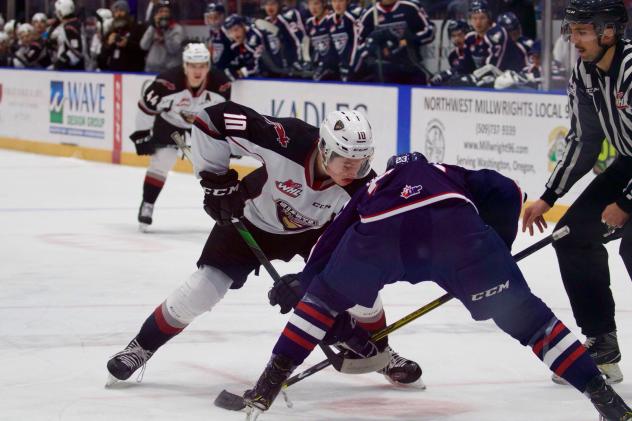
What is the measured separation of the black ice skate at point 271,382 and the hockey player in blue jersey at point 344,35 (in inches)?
247

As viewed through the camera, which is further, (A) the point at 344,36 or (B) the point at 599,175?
(A) the point at 344,36

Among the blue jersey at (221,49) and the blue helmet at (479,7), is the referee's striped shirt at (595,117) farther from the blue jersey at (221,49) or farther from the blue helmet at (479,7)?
the blue jersey at (221,49)

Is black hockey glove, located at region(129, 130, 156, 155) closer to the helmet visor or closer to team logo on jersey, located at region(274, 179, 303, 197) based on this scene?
team logo on jersey, located at region(274, 179, 303, 197)

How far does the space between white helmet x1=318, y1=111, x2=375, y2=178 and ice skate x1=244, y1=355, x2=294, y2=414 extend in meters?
0.55

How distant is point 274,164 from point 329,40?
5931 mm

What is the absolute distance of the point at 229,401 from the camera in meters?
3.51

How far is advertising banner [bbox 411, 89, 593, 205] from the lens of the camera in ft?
25.1

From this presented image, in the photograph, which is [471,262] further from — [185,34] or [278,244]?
[185,34]

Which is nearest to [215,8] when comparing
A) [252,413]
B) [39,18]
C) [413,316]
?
[39,18]

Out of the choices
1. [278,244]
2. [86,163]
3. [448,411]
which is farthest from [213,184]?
[86,163]

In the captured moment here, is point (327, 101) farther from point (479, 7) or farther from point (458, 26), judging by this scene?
point (479, 7)

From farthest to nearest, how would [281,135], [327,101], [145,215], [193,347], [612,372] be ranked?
[327,101]
[145,215]
[193,347]
[612,372]
[281,135]

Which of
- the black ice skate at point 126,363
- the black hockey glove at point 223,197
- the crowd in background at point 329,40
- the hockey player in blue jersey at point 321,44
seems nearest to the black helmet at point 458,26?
the crowd in background at point 329,40

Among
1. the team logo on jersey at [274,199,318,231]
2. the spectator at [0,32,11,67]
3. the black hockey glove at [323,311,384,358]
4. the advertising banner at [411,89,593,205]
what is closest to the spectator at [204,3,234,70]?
the advertising banner at [411,89,593,205]
